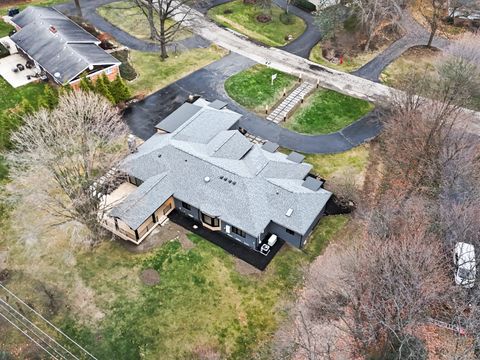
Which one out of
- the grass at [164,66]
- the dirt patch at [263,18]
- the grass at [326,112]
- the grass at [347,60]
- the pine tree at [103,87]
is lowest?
the grass at [326,112]

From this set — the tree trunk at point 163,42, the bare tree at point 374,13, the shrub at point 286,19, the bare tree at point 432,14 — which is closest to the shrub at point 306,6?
the shrub at point 286,19

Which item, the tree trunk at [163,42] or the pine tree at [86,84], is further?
the tree trunk at [163,42]

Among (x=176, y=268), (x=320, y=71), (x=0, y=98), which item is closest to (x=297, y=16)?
(x=320, y=71)

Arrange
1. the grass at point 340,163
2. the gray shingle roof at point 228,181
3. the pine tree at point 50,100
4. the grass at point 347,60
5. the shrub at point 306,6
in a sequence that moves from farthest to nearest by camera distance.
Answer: the shrub at point 306,6, the grass at point 347,60, the pine tree at point 50,100, the grass at point 340,163, the gray shingle roof at point 228,181

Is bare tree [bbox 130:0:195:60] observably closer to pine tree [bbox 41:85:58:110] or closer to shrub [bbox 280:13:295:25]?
shrub [bbox 280:13:295:25]

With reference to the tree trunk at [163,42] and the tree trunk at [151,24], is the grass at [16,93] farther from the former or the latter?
the tree trunk at [151,24]

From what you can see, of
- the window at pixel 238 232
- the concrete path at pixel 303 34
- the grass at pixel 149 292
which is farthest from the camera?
the concrete path at pixel 303 34

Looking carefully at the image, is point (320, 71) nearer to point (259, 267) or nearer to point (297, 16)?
point (297, 16)
